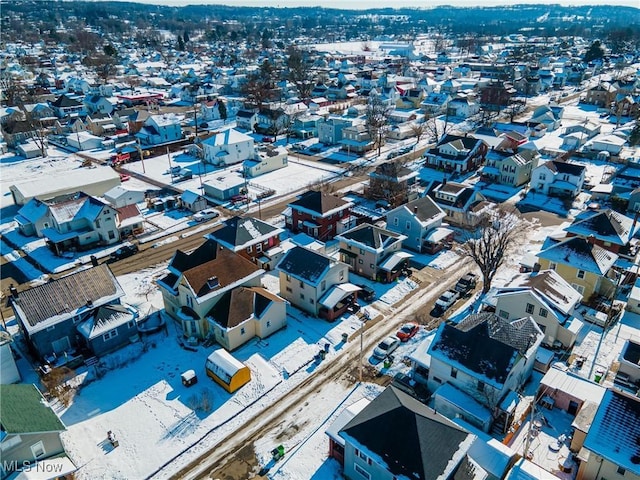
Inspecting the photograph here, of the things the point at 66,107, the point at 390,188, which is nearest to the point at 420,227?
the point at 390,188

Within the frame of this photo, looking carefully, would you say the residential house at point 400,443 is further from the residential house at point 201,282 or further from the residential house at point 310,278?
the residential house at point 201,282

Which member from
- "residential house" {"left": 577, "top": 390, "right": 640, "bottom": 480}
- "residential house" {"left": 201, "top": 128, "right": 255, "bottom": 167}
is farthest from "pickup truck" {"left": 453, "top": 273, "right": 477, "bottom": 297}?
"residential house" {"left": 201, "top": 128, "right": 255, "bottom": 167}

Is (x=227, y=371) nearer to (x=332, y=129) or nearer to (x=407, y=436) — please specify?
(x=407, y=436)

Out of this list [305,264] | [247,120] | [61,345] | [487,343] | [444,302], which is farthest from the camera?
[247,120]

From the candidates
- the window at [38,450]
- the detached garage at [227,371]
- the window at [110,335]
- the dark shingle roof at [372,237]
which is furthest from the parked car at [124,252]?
the window at [38,450]

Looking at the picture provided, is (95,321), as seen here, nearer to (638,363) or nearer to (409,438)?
(409,438)

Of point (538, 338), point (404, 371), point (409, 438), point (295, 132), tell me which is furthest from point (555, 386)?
point (295, 132)
